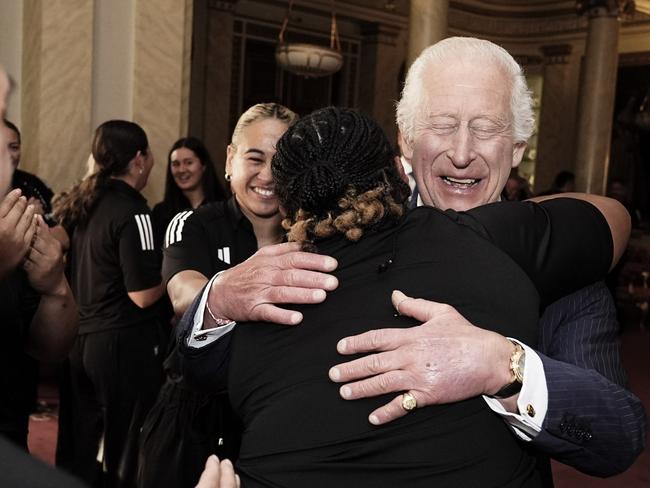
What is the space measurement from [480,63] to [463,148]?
184 mm

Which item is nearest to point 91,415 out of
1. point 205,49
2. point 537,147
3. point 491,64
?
point 491,64

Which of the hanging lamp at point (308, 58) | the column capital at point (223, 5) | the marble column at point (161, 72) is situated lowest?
the marble column at point (161, 72)

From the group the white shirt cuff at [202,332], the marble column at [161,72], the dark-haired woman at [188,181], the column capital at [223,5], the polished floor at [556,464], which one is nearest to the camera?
the white shirt cuff at [202,332]

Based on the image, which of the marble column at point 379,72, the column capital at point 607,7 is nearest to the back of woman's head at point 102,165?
the column capital at point 607,7

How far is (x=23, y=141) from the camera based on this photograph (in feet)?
15.6

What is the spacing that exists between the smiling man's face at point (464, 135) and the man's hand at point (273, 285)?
22.2 inches

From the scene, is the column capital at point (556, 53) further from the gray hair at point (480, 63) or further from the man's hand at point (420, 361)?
the man's hand at point (420, 361)

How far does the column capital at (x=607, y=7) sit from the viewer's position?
1000 cm

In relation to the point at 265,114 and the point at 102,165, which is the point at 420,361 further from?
the point at 102,165

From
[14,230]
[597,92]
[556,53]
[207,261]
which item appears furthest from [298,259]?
[556,53]

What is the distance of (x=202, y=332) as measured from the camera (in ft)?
4.66

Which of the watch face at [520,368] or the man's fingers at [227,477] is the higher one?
the watch face at [520,368]

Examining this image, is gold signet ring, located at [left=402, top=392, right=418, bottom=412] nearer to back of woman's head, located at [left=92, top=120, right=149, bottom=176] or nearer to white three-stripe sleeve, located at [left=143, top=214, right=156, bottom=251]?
white three-stripe sleeve, located at [left=143, top=214, right=156, bottom=251]

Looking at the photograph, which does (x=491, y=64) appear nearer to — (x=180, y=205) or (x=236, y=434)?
(x=236, y=434)
